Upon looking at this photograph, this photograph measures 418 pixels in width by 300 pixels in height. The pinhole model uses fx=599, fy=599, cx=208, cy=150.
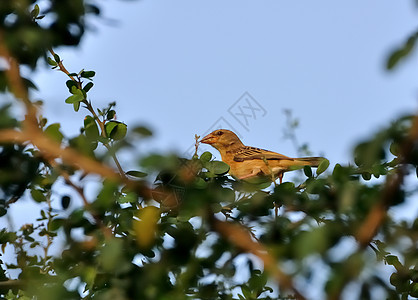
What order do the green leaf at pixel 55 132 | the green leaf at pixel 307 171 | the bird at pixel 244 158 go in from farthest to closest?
the bird at pixel 244 158 < the green leaf at pixel 307 171 < the green leaf at pixel 55 132

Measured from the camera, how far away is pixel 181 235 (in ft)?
4.53

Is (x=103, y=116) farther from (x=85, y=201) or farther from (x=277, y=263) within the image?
(x=277, y=263)

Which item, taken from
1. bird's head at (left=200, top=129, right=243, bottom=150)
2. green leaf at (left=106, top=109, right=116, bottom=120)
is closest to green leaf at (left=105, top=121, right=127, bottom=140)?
green leaf at (left=106, top=109, right=116, bottom=120)

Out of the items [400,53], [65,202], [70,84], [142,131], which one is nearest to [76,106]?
[70,84]

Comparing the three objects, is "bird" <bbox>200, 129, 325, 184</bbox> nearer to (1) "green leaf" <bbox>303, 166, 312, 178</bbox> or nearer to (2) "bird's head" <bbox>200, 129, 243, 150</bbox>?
(2) "bird's head" <bbox>200, 129, 243, 150</bbox>

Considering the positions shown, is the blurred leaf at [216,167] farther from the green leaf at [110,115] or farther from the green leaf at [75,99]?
the green leaf at [75,99]

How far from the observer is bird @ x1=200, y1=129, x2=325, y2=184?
7711 mm

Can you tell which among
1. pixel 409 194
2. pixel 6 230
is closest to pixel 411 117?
pixel 409 194

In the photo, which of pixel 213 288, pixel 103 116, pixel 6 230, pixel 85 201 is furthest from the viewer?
pixel 6 230

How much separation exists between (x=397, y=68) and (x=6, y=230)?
308 centimetres

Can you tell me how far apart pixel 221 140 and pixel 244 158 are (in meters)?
0.74

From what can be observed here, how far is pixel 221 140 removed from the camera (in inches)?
363

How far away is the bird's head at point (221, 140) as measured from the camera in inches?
362

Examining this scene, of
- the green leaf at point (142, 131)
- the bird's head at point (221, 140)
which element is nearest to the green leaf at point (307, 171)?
the green leaf at point (142, 131)
